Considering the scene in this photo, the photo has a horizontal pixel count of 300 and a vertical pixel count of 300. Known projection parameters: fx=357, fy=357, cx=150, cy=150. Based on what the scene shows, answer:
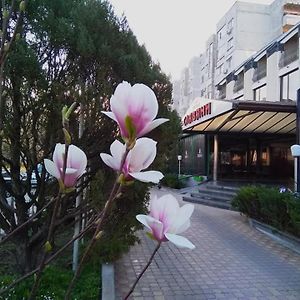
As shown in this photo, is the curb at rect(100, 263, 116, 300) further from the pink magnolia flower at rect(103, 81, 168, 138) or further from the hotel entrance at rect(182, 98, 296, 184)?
the hotel entrance at rect(182, 98, 296, 184)

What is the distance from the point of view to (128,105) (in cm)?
101

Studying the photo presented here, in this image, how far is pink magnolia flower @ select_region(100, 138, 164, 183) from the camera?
3.54 feet

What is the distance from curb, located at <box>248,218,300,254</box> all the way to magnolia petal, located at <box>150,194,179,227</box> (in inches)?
314

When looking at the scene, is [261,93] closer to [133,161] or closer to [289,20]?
[289,20]

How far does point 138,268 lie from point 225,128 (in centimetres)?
1595

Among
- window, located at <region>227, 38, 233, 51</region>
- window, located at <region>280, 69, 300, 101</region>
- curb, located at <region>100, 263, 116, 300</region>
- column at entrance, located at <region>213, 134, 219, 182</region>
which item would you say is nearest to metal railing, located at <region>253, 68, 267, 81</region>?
window, located at <region>280, 69, 300, 101</region>

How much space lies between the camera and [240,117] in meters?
18.0

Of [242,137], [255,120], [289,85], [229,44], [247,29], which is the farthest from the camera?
[229,44]

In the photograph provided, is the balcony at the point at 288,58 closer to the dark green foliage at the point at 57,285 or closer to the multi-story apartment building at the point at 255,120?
the multi-story apartment building at the point at 255,120

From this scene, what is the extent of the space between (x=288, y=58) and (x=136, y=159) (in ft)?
85.8

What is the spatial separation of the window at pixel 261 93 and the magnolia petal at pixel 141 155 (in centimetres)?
2888

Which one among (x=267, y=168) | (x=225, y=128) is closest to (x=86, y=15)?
(x=225, y=128)

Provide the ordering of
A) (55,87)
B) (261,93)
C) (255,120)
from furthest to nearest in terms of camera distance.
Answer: (261,93) → (255,120) → (55,87)

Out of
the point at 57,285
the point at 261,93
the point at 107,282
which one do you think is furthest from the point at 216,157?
the point at 57,285
